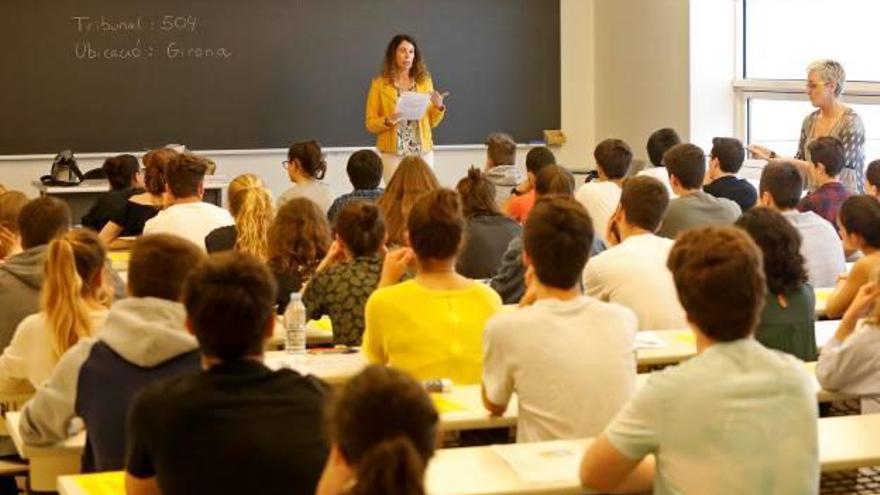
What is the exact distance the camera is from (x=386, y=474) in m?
2.05

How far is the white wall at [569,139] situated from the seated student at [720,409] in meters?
8.23

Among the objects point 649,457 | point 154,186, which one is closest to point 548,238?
point 649,457

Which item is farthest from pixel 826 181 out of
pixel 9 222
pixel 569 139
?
pixel 569 139

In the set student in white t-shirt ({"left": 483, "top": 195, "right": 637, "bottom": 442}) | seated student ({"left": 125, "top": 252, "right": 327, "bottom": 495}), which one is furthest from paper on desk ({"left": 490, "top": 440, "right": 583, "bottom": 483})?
seated student ({"left": 125, "top": 252, "right": 327, "bottom": 495})

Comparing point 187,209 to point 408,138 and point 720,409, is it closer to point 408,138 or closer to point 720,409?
point 408,138

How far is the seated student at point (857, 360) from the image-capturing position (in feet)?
14.0

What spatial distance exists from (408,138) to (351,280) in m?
5.10

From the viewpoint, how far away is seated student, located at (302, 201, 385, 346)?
5.33 meters

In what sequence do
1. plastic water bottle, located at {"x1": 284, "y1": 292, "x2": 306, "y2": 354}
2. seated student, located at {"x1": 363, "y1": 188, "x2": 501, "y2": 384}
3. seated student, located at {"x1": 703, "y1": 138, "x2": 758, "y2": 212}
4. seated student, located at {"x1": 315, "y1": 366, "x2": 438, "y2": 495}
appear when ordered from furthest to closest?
seated student, located at {"x1": 703, "y1": 138, "x2": 758, "y2": 212}, plastic water bottle, located at {"x1": 284, "y1": 292, "x2": 306, "y2": 354}, seated student, located at {"x1": 363, "y1": 188, "x2": 501, "y2": 384}, seated student, located at {"x1": 315, "y1": 366, "x2": 438, "y2": 495}

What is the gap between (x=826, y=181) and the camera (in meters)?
7.53

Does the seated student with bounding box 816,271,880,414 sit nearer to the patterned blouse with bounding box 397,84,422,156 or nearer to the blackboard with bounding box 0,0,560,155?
the patterned blouse with bounding box 397,84,422,156

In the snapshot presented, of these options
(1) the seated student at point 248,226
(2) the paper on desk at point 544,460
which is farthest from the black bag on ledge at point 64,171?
(2) the paper on desk at point 544,460

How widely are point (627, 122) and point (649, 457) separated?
8354mm

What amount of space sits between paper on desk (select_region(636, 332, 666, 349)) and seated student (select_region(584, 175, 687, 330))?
18 centimetres
